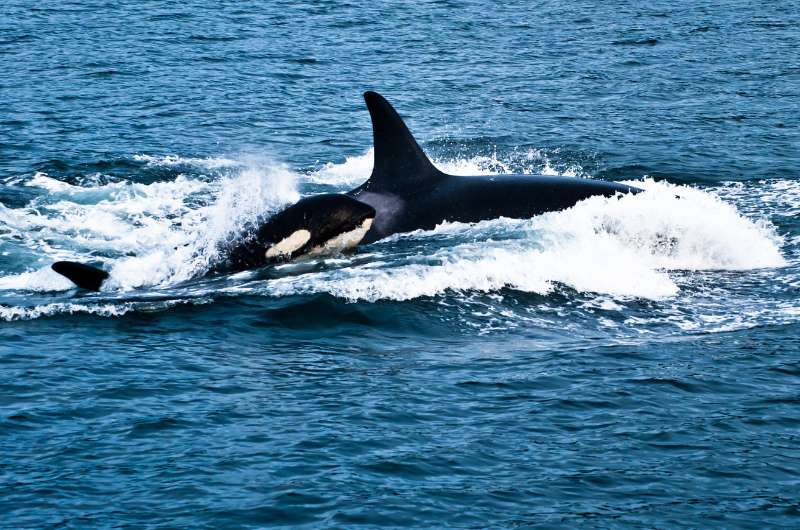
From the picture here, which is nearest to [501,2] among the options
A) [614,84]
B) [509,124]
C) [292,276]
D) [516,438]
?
[614,84]

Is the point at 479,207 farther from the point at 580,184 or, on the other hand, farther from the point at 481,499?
the point at 481,499

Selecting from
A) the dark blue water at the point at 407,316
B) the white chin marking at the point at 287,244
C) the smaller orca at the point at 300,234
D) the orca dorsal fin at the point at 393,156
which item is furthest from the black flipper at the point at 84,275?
the orca dorsal fin at the point at 393,156

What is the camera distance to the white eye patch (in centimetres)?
2384

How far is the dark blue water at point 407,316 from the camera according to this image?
14.3 meters

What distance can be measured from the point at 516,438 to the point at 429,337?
175 inches

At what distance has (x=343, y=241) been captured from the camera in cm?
2411

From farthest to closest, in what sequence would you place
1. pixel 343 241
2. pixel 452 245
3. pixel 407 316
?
1. pixel 452 245
2. pixel 343 241
3. pixel 407 316

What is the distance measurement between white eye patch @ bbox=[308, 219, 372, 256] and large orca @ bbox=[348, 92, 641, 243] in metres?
0.65

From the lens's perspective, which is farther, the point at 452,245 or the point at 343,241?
the point at 452,245

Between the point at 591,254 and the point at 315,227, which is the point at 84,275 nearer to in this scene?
the point at 315,227

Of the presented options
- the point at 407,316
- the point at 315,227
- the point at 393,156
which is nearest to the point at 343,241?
the point at 315,227

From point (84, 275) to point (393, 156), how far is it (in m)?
6.74

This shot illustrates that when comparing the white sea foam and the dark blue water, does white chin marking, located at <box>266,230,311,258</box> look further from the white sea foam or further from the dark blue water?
the white sea foam

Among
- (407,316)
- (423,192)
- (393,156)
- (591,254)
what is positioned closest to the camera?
(407,316)
